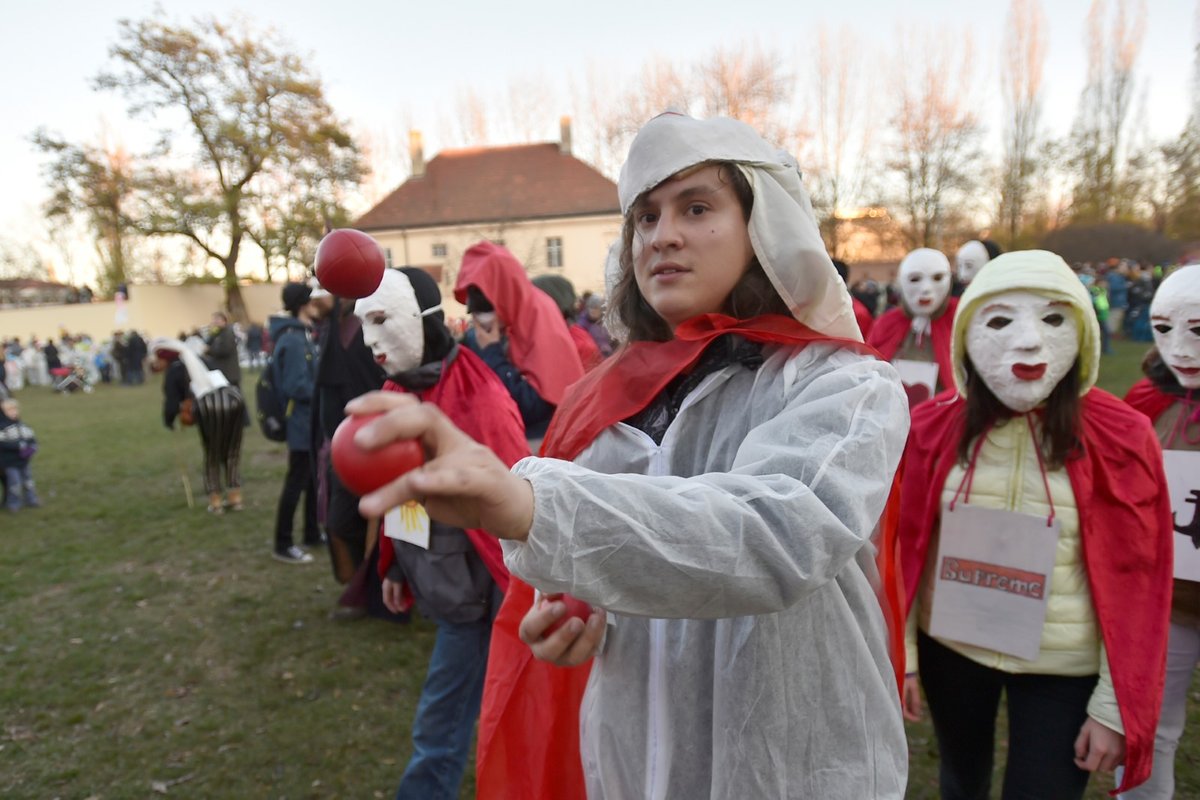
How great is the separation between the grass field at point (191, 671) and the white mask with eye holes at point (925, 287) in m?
3.17

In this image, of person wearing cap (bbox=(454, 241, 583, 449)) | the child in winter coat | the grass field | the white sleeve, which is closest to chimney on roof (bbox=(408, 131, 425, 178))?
the child in winter coat

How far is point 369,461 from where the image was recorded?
2.48 ft

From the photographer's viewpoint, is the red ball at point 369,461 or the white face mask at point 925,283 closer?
the red ball at point 369,461

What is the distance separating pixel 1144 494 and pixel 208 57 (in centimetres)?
3602

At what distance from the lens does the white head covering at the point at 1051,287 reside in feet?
6.89

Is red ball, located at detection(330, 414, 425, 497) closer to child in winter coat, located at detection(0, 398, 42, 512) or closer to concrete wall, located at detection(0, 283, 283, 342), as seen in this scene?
child in winter coat, located at detection(0, 398, 42, 512)

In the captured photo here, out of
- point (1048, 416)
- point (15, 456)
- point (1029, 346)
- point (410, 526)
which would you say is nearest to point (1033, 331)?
point (1029, 346)

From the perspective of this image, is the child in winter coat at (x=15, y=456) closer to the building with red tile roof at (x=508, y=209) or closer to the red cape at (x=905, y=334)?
the red cape at (x=905, y=334)

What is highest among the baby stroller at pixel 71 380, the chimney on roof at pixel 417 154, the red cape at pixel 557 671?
the chimney on roof at pixel 417 154

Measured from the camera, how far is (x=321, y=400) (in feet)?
15.6

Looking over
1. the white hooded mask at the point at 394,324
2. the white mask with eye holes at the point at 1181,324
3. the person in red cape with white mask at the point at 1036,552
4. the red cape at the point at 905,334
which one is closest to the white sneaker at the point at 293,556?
the white hooded mask at the point at 394,324

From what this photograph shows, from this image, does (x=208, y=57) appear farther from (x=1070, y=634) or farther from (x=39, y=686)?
(x=1070, y=634)

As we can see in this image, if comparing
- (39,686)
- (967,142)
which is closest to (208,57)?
(967,142)

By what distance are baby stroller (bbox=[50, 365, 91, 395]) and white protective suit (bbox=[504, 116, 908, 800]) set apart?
25965 mm
